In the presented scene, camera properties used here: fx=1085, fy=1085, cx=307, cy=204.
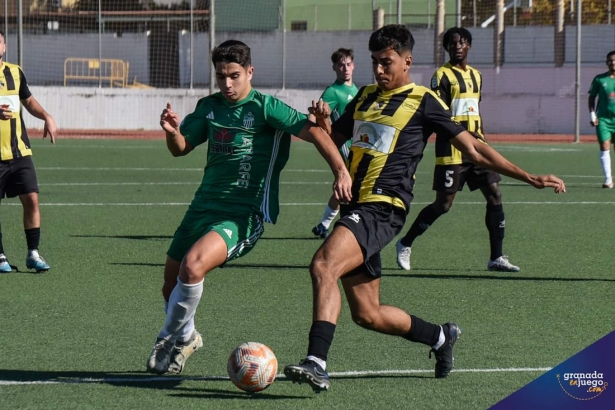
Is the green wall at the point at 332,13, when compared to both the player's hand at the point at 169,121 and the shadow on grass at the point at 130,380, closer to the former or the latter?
the player's hand at the point at 169,121

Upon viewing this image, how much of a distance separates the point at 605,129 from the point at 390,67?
514 inches

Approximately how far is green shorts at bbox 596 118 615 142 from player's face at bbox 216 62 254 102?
42.9ft

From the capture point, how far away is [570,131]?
34281mm

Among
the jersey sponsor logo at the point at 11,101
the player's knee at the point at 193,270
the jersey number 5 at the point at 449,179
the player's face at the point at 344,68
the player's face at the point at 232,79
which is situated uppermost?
the player's face at the point at 344,68

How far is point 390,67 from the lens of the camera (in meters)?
6.03

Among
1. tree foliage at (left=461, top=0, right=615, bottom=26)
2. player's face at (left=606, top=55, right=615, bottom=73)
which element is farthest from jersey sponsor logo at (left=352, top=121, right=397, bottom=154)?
tree foliage at (left=461, top=0, right=615, bottom=26)

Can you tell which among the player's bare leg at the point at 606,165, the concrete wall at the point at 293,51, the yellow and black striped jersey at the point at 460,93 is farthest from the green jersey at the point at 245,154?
the concrete wall at the point at 293,51

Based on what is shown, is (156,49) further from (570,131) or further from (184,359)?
(184,359)

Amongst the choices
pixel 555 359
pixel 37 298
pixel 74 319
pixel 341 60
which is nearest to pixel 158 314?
pixel 74 319

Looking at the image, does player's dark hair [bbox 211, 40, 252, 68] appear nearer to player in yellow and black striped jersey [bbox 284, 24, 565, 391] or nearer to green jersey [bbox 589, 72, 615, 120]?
player in yellow and black striped jersey [bbox 284, 24, 565, 391]

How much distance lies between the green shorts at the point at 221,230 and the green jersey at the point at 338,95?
5531 millimetres

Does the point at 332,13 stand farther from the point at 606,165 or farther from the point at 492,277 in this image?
the point at 492,277

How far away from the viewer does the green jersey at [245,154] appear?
6.20 metres

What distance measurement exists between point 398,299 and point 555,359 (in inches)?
85.3
